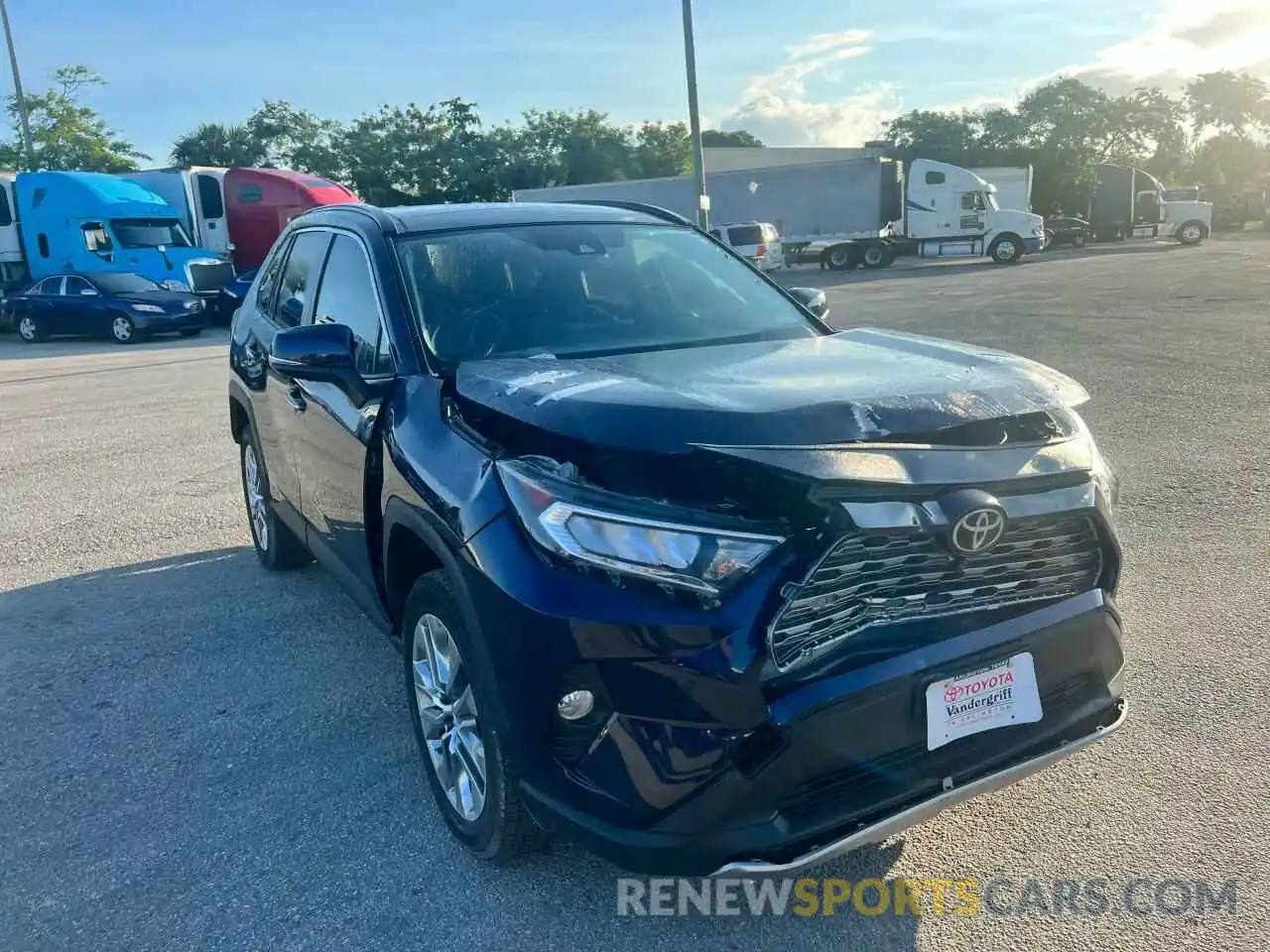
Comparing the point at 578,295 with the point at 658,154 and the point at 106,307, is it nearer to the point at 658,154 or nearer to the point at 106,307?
the point at 106,307

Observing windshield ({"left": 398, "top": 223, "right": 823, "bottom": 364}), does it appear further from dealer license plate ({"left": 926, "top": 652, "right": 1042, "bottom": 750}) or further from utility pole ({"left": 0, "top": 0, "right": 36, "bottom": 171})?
utility pole ({"left": 0, "top": 0, "right": 36, "bottom": 171})

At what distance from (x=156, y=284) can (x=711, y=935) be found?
22116 mm

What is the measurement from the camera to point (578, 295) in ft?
12.7

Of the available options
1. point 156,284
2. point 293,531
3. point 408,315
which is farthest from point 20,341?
point 408,315

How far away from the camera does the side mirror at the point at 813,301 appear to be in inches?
173

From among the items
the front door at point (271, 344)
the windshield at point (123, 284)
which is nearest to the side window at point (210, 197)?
the windshield at point (123, 284)

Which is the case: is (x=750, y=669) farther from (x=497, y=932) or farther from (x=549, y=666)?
(x=497, y=932)

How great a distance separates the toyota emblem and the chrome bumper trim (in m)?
0.59

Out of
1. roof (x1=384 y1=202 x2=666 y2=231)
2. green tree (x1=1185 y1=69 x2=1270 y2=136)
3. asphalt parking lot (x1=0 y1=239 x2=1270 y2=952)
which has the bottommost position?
asphalt parking lot (x1=0 y1=239 x2=1270 y2=952)

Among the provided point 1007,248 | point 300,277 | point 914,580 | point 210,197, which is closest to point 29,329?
point 210,197

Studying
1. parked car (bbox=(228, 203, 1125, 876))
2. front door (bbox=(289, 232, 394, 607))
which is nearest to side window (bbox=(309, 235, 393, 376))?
front door (bbox=(289, 232, 394, 607))

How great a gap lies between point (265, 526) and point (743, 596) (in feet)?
13.0

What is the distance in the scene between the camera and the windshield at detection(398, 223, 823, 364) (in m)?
3.56

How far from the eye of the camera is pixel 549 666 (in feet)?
7.70
